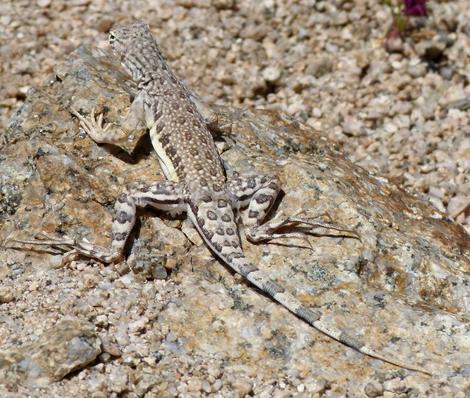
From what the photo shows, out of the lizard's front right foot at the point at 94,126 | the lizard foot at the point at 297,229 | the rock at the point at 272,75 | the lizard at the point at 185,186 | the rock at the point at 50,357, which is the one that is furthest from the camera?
the rock at the point at 272,75

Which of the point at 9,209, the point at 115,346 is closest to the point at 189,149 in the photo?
the point at 9,209

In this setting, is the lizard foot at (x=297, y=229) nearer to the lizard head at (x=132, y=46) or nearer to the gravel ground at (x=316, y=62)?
the lizard head at (x=132, y=46)

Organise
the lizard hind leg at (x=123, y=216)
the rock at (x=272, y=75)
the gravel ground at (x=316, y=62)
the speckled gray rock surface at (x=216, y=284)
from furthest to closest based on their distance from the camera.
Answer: the rock at (x=272, y=75), the gravel ground at (x=316, y=62), the lizard hind leg at (x=123, y=216), the speckled gray rock surface at (x=216, y=284)

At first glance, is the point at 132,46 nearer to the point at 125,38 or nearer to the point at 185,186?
the point at 125,38

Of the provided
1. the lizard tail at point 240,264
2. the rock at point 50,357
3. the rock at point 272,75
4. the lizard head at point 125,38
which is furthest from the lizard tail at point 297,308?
the rock at point 272,75

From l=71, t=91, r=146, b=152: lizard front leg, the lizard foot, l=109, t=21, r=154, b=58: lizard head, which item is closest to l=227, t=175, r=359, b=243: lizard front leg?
the lizard foot

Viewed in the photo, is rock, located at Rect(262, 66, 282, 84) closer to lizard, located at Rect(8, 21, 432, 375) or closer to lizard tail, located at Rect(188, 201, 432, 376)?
lizard, located at Rect(8, 21, 432, 375)

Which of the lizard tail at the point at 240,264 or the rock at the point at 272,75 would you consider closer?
the lizard tail at the point at 240,264

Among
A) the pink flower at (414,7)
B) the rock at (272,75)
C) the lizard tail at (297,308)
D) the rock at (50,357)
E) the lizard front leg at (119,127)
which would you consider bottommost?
the rock at (272,75)
